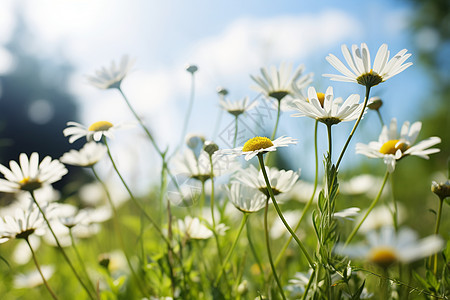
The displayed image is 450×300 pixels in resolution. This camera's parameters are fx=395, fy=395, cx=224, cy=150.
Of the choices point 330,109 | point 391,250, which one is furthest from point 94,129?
point 391,250

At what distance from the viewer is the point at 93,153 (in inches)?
31.9

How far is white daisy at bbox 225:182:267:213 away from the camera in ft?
2.05

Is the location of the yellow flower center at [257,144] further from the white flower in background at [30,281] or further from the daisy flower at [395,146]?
the white flower in background at [30,281]

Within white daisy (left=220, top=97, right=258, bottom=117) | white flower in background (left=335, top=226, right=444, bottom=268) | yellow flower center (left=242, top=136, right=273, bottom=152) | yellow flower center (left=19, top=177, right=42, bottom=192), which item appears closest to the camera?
white flower in background (left=335, top=226, right=444, bottom=268)

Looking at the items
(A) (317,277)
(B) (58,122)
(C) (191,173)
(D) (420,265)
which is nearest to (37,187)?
(C) (191,173)

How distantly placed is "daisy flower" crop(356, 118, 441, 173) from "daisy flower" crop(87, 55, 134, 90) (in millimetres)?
455

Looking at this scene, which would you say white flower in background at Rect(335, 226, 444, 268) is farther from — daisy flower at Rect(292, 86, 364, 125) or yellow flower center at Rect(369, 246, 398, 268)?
daisy flower at Rect(292, 86, 364, 125)

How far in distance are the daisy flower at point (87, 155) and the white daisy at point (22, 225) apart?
121mm

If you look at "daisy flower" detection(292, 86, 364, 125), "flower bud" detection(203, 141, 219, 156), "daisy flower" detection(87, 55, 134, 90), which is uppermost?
"daisy flower" detection(87, 55, 134, 90)

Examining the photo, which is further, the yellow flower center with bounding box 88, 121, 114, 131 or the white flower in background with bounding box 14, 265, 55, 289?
the white flower in background with bounding box 14, 265, 55, 289

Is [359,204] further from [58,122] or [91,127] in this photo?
[58,122]

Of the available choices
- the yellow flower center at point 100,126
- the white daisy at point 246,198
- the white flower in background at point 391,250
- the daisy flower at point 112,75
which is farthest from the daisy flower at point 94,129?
the white flower in background at point 391,250

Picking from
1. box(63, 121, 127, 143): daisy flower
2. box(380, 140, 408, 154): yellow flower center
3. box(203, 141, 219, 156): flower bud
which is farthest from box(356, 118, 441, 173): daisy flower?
box(63, 121, 127, 143): daisy flower

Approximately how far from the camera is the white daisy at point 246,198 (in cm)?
63
